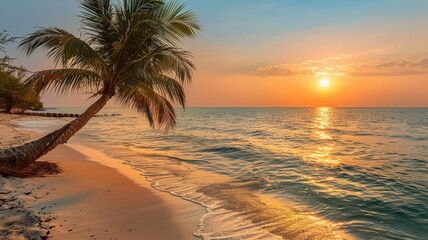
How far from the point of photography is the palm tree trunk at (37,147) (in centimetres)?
830

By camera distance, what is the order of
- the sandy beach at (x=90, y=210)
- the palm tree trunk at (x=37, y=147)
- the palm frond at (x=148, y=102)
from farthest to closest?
the palm frond at (x=148, y=102)
the palm tree trunk at (x=37, y=147)
the sandy beach at (x=90, y=210)

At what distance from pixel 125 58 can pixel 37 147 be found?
12.9ft

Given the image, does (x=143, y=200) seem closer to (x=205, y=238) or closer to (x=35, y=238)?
(x=205, y=238)

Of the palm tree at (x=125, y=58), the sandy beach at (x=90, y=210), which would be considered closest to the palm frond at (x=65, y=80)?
the palm tree at (x=125, y=58)

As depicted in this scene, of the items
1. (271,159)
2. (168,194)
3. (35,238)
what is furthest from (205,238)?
(271,159)

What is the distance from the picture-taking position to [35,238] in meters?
4.68

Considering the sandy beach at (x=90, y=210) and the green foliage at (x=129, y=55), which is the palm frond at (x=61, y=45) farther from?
the sandy beach at (x=90, y=210)

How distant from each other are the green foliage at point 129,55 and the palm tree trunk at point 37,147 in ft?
3.58

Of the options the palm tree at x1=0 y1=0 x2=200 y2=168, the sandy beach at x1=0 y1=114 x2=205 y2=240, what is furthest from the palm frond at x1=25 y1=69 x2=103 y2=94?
the sandy beach at x1=0 y1=114 x2=205 y2=240

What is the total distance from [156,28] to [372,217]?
337 inches

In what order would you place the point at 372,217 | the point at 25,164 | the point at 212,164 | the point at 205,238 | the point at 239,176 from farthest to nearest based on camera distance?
1. the point at 212,164
2. the point at 239,176
3. the point at 25,164
4. the point at 372,217
5. the point at 205,238

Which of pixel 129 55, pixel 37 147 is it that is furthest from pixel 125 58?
pixel 37 147

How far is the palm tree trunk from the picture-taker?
Result: 27.2 feet

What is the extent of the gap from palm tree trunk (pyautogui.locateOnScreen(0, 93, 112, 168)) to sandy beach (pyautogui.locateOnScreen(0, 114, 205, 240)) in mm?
656
